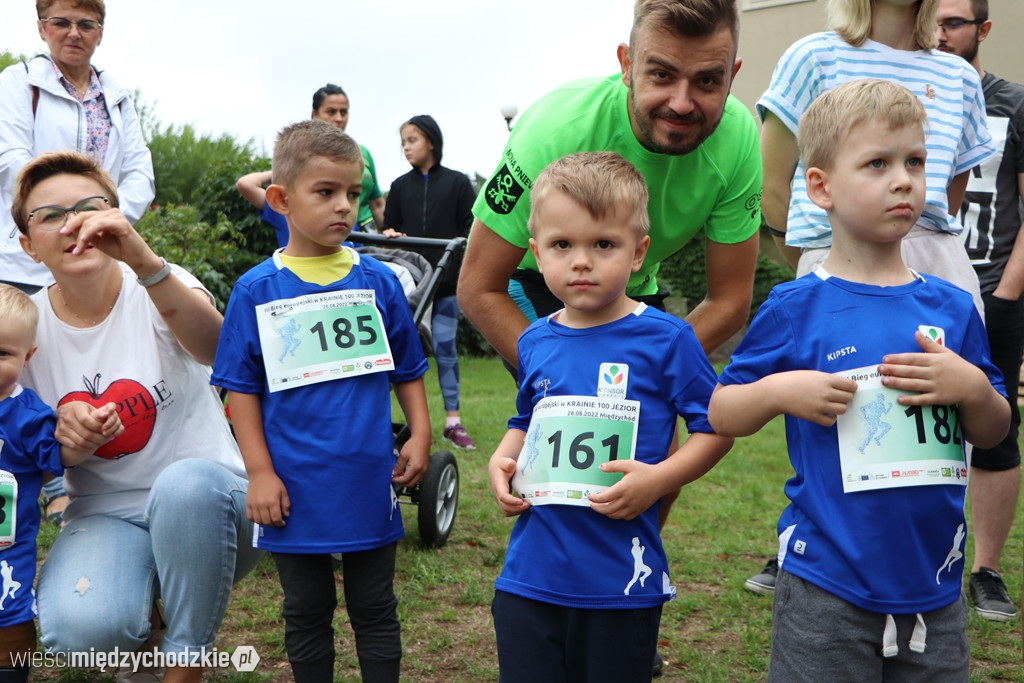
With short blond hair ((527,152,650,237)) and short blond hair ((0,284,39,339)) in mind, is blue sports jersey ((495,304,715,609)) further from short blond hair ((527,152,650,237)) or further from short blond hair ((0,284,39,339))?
short blond hair ((0,284,39,339))

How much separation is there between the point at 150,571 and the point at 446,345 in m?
4.63

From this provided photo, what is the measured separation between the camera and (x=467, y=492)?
5758 mm

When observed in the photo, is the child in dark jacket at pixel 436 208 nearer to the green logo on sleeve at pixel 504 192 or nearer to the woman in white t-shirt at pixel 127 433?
the woman in white t-shirt at pixel 127 433

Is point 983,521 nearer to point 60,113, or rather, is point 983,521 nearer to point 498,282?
point 498,282

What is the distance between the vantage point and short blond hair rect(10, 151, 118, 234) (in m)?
2.79

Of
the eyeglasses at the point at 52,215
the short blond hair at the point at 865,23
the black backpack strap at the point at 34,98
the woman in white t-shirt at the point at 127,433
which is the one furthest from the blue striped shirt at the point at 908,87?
the black backpack strap at the point at 34,98

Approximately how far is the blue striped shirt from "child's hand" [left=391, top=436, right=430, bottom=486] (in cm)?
122

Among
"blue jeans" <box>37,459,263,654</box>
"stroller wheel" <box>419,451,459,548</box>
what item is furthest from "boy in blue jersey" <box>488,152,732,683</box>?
"stroller wheel" <box>419,451,459,548</box>

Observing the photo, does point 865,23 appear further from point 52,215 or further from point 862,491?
point 52,215

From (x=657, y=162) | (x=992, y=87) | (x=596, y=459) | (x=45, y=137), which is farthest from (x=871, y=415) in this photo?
(x=45, y=137)

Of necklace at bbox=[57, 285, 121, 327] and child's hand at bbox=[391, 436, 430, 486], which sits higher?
necklace at bbox=[57, 285, 121, 327]

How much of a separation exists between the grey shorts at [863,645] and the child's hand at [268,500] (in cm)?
131

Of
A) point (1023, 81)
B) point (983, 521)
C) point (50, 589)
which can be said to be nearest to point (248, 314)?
point (50, 589)

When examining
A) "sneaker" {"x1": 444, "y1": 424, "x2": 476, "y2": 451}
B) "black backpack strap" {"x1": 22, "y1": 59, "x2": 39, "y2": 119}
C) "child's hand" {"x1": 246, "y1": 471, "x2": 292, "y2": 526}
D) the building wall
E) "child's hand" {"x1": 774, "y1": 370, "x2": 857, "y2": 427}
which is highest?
the building wall
